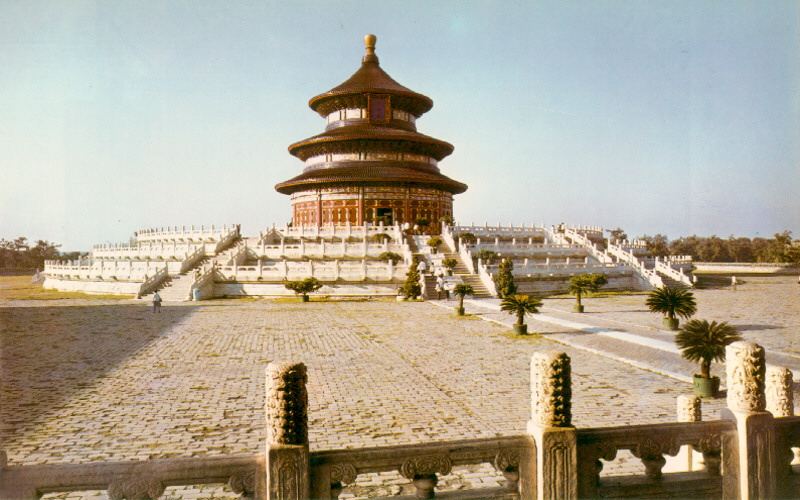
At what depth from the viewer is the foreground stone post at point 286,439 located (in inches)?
192

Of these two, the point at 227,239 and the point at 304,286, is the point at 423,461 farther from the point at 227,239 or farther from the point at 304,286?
the point at 227,239

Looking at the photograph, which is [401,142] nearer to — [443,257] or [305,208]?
[305,208]

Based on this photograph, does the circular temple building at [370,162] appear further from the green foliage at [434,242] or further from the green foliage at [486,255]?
the green foliage at [486,255]

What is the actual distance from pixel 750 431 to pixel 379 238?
39.0 metres

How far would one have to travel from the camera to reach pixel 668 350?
15891 millimetres

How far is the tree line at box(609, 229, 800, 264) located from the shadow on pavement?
68.7m

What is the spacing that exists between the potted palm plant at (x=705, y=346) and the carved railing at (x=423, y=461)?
25.2 ft

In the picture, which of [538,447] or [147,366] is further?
[147,366]

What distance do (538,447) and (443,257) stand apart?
35.1 m

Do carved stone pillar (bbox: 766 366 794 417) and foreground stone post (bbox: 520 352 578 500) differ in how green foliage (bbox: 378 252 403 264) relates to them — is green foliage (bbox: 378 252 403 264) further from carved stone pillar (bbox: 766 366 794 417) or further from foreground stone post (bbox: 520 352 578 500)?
foreground stone post (bbox: 520 352 578 500)

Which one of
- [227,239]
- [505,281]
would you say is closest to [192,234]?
[227,239]

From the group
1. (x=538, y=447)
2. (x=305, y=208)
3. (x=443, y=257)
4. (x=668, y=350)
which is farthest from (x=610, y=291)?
(x=538, y=447)

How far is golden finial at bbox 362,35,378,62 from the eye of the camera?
208ft

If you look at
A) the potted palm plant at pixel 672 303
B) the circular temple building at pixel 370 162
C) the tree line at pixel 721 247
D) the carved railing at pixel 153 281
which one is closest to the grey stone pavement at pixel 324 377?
the potted palm plant at pixel 672 303
